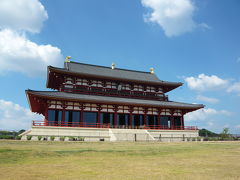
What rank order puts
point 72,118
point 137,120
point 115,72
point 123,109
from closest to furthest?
1. point 72,118
2. point 123,109
3. point 137,120
4. point 115,72

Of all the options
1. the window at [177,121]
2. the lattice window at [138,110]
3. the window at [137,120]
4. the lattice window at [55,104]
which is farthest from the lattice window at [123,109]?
the window at [177,121]

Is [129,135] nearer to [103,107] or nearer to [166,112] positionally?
Result: [103,107]

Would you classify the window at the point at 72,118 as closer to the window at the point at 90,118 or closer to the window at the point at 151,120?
the window at the point at 90,118

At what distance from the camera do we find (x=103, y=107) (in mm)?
32969

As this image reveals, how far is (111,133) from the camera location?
29.0 m

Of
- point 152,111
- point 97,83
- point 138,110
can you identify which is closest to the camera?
point 138,110

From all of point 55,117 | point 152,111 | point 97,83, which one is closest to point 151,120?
point 152,111

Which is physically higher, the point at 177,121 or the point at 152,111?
the point at 152,111

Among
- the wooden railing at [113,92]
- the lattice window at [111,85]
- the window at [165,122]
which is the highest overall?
the lattice window at [111,85]

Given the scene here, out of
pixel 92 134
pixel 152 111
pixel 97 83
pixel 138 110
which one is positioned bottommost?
pixel 92 134

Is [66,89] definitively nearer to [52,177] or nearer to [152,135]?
[152,135]

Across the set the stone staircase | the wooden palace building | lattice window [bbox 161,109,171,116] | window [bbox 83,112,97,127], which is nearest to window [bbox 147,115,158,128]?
the wooden palace building

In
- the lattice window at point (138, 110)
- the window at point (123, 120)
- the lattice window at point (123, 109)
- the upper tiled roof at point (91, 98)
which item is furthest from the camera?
the lattice window at point (138, 110)

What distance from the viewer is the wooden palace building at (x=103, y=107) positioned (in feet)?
94.8
